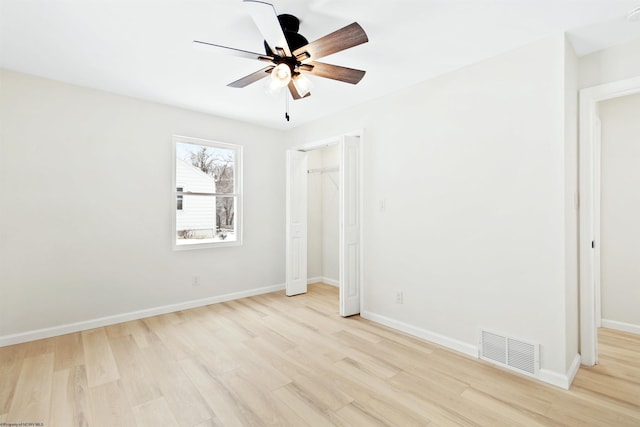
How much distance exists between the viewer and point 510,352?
245cm

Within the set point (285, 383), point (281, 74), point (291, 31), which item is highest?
point (291, 31)

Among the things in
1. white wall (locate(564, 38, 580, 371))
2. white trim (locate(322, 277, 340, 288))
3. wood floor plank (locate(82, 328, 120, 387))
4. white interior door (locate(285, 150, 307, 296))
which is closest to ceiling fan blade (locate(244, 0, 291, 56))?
white wall (locate(564, 38, 580, 371))

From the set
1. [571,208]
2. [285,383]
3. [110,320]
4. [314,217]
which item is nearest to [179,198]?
[110,320]

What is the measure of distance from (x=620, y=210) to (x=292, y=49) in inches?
147

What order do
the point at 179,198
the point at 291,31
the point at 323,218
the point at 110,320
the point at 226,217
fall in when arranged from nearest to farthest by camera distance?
the point at 291,31, the point at 110,320, the point at 179,198, the point at 226,217, the point at 323,218

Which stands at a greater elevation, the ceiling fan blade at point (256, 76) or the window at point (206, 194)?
the ceiling fan blade at point (256, 76)

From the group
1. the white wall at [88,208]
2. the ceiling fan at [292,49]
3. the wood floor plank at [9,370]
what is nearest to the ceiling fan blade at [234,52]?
the ceiling fan at [292,49]

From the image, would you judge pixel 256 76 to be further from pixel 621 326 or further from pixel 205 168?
pixel 621 326

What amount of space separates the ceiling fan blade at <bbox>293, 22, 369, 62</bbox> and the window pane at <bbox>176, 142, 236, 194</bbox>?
A: 8.49ft

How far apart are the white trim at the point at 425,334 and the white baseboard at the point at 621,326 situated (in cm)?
177

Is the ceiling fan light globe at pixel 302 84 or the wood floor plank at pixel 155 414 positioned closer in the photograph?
the wood floor plank at pixel 155 414

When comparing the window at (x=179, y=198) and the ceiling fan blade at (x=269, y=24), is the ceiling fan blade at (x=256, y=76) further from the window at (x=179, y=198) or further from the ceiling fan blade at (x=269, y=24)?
the window at (x=179, y=198)

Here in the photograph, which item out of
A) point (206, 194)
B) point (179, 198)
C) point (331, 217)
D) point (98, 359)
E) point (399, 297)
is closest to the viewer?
point (98, 359)

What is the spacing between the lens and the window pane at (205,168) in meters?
4.02
